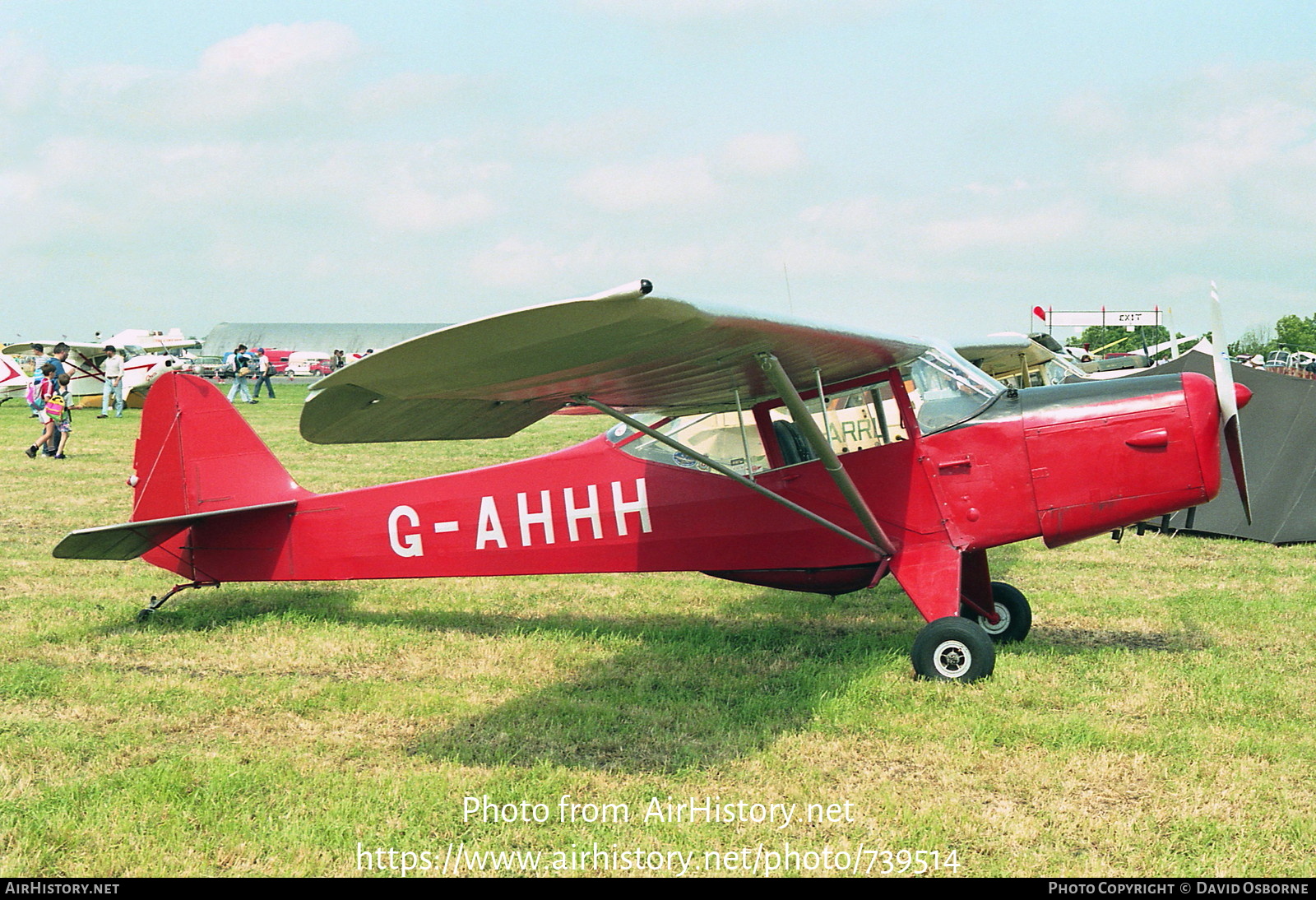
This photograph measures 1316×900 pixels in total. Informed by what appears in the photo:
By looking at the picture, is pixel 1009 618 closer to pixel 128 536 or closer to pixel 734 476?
pixel 734 476

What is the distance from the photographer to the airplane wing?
3492 millimetres

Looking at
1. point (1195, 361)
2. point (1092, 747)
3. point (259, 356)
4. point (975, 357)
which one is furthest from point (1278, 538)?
point (259, 356)

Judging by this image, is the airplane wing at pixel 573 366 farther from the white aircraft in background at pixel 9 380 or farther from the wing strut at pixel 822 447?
the white aircraft in background at pixel 9 380

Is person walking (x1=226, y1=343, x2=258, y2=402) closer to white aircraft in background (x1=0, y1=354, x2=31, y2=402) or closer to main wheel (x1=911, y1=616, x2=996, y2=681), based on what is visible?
white aircraft in background (x1=0, y1=354, x2=31, y2=402)

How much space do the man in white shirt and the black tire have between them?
27.1m

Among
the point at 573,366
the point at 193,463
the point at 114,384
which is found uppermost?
the point at 114,384

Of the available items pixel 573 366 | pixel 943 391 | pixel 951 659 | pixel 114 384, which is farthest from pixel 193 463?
pixel 114 384

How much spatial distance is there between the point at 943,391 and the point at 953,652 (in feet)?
5.25

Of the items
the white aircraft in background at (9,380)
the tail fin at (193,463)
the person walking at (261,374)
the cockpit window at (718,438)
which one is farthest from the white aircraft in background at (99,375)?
the cockpit window at (718,438)

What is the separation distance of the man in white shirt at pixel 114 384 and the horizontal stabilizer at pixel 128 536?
23831 mm

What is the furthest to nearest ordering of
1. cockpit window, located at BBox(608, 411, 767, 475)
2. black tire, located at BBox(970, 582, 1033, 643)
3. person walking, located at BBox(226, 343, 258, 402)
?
person walking, located at BBox(226, 343, 258, 402) → black tire, located at BBox(970, 582, 1033, 643) → cockpit window, located at BBox(608, 411, 767, 475)

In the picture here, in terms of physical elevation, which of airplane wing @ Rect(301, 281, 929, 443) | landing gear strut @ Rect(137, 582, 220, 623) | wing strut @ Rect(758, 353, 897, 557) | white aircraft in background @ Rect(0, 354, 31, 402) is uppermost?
white aircraft in background @ Rect(0, 354, 31, 402)

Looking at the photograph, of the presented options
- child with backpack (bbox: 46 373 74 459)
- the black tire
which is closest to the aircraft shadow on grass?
the black tire

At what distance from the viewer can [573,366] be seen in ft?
14.3
